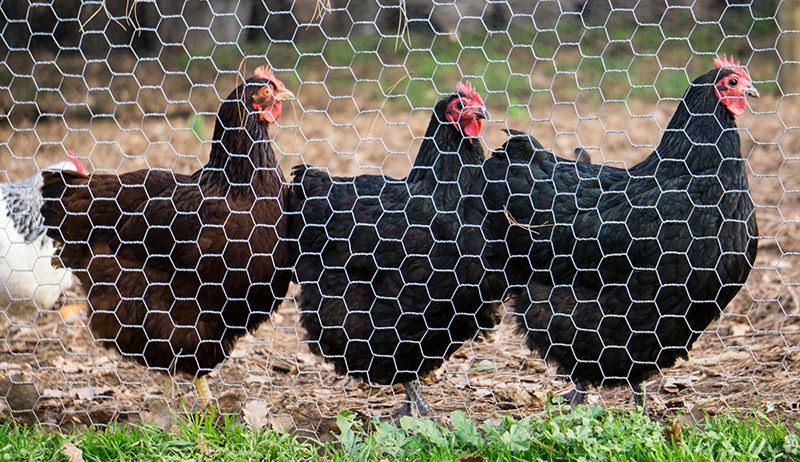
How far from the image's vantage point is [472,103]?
313 centimetres

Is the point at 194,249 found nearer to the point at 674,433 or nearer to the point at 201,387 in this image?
the point at 201,387

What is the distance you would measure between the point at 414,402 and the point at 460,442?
72 centimetres

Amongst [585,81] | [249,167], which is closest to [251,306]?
[249,167]

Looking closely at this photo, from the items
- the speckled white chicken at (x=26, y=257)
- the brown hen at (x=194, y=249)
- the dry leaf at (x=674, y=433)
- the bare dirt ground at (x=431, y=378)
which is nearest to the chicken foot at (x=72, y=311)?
the bare dirt ground at (x=431, y=378)

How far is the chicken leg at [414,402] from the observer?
131 inches

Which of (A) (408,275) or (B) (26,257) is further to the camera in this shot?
(B) (26,257)

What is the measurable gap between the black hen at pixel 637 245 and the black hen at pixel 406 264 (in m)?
0.18

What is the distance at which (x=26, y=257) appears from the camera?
13.1 feet

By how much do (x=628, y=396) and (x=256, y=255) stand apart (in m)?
1.49

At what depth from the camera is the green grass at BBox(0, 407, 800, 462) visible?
2488mm

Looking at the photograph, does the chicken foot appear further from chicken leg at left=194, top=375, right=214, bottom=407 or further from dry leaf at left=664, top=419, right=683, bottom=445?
dry leaf at left=664, top=419, right=683, bottom=445

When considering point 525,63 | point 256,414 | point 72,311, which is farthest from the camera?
point 525,63

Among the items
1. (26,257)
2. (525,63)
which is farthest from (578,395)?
(525,63)

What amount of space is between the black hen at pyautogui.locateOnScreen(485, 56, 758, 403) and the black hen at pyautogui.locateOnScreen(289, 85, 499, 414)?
0.18m
